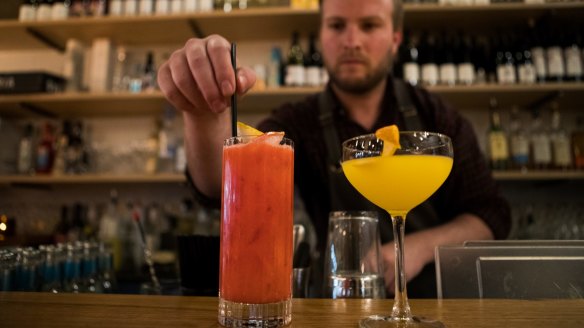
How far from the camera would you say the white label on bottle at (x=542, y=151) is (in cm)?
209

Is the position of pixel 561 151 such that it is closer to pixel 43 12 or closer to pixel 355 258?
pixel 355 258

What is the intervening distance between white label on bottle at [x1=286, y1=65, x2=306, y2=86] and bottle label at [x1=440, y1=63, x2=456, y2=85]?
2.39 ft

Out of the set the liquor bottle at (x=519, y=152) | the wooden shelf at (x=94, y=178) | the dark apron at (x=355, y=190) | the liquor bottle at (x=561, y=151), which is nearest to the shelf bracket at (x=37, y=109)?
the wooden shelf at (x=94, y=178)

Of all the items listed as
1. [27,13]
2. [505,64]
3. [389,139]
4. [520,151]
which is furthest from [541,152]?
[27,13]

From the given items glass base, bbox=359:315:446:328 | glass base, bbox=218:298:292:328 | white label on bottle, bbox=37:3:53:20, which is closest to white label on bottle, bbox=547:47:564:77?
glass base, bbox=359:315:446:328

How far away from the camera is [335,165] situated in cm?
146

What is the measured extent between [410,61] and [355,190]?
1165 mm

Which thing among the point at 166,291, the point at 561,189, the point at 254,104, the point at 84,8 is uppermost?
the point at 84,8

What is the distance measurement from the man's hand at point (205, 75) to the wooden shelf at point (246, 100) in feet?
4.41

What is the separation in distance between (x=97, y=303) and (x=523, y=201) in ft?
7.69

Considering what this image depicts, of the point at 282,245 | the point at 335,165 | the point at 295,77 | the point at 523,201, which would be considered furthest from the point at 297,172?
the point at 523,201

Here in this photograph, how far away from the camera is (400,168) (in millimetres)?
621

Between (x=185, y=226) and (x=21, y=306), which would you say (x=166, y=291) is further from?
(x=185, y=226)

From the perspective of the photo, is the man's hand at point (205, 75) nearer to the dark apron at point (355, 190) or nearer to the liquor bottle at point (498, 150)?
the dark apron at point (355, 190)
